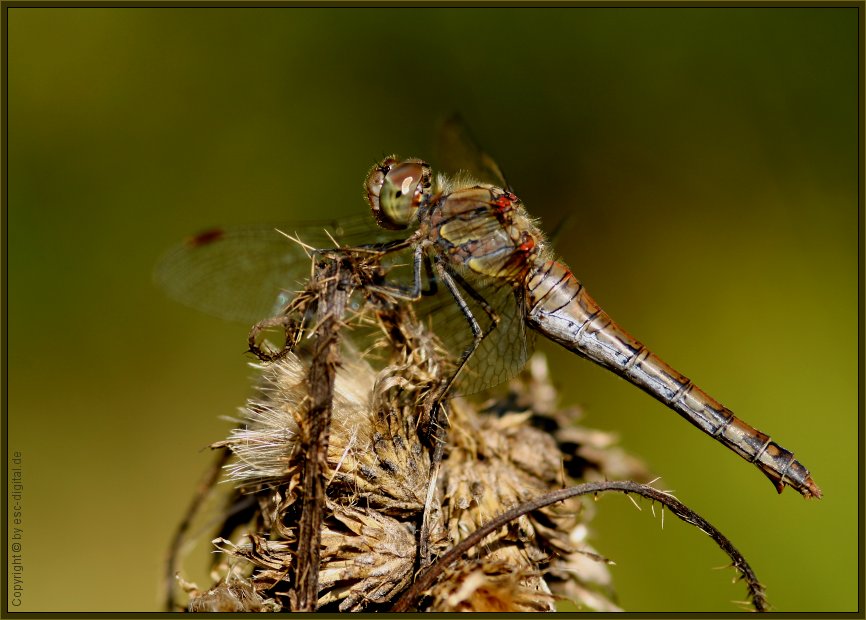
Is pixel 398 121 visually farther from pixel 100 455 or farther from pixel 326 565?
pixel 326 565

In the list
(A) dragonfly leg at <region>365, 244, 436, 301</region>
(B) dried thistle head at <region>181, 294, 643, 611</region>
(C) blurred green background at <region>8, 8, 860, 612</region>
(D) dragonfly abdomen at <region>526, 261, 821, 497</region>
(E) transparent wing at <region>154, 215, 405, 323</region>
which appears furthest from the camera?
(C) blurred green background at <region>8, 8, 860, 612</region>

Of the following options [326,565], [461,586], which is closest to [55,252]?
[326,565]

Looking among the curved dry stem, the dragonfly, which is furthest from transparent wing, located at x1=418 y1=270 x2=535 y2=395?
the curved dry stem

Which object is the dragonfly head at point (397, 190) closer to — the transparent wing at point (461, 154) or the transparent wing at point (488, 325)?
the transparent wing at point (488, 325)

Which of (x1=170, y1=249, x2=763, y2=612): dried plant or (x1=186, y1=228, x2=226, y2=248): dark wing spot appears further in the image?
(x1=186, y1=228, x2=226, y2=248): dark wing spot

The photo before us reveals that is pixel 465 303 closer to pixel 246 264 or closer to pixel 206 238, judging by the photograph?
pixel 246 264

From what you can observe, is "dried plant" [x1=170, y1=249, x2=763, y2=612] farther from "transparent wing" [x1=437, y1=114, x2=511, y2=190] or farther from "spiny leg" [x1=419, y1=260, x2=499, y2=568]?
"transparent wing" [x1=437, y1=114, x2=511, y2=190]
